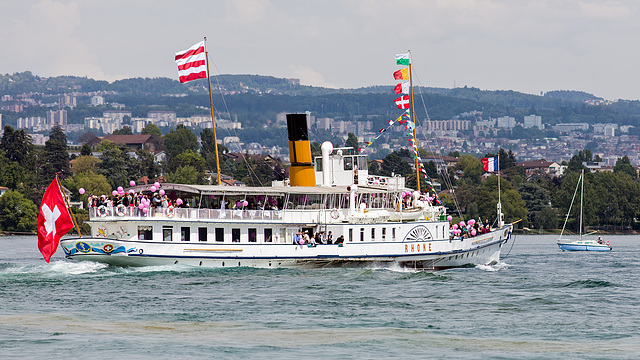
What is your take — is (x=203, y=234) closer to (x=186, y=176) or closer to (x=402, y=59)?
(x=402, y=59)

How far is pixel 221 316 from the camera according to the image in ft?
108

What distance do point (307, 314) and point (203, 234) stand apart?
13072 mm

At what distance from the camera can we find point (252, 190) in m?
46.2

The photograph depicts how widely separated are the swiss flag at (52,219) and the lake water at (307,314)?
179 cm

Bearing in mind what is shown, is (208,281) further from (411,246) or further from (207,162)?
(207,162)

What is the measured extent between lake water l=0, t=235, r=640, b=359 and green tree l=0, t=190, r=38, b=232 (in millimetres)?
71201

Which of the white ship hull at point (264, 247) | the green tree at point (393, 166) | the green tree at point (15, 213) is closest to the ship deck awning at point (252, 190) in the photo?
the white ship hull at point (264, 247)

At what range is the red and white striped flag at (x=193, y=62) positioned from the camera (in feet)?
163

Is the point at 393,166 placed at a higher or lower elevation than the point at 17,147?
lower

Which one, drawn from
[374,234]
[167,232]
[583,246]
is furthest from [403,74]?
[583,246]

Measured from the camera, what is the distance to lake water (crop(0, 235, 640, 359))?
2750cm

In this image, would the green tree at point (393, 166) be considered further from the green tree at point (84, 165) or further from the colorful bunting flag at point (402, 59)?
the colorful bunting flag at point (402, 59)

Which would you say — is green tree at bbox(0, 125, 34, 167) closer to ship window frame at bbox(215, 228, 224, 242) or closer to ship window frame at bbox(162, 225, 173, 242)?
ship window frame at bbox(215, 228, 224, 242)

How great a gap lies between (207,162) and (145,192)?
426ft
